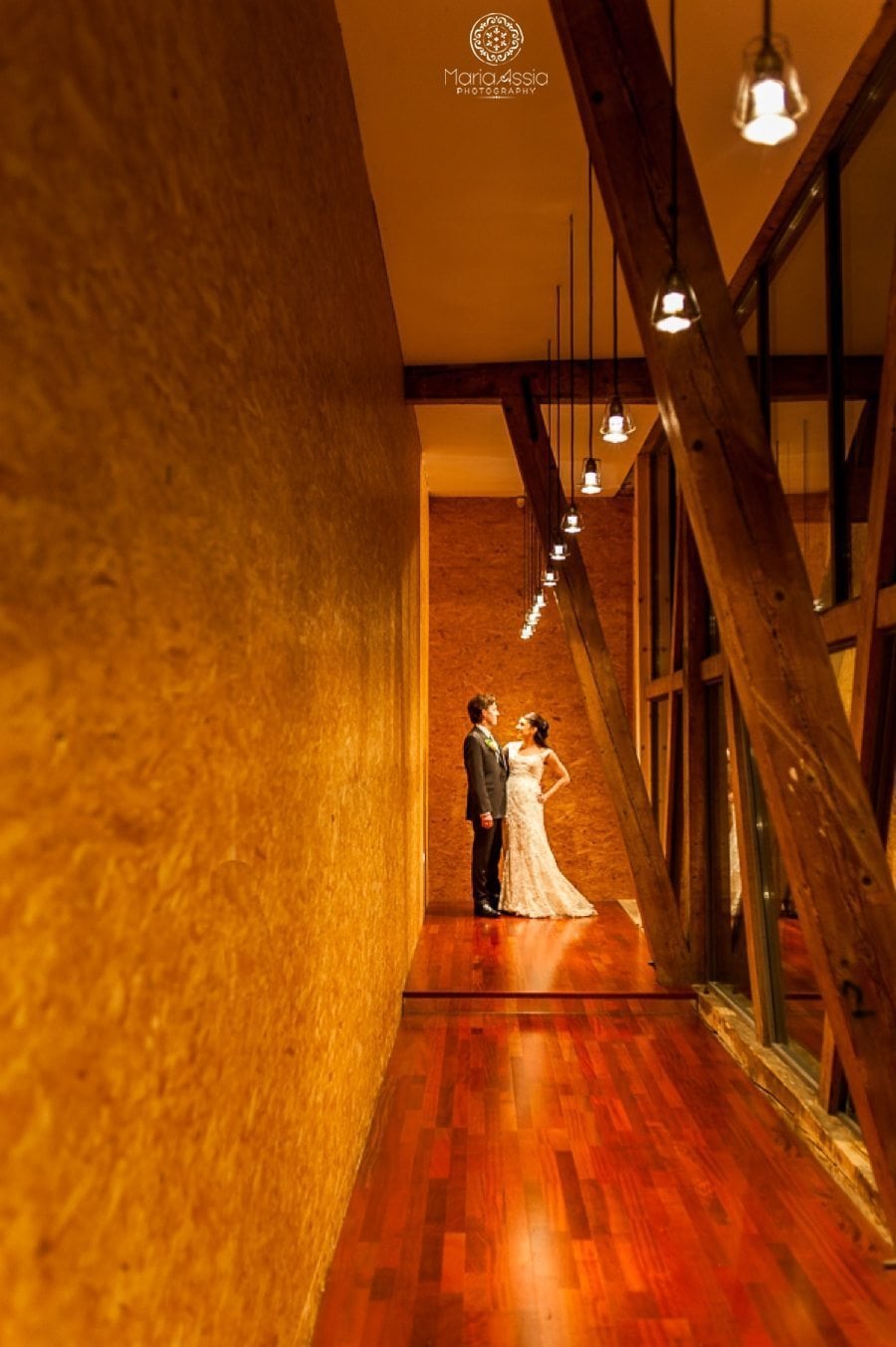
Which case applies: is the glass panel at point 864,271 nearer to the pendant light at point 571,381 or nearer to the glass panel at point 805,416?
the glass panel at point 805,416

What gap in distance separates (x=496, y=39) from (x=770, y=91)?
2.55 m

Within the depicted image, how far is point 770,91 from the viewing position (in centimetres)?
167

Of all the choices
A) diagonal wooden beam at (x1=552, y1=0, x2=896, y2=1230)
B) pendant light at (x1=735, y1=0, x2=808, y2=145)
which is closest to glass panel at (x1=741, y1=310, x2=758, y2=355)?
diagonal wooden beam at (x1=552, y1=0, x2=896, y2=1230)

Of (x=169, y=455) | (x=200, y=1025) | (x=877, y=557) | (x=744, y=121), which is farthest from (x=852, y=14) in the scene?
(x=200, y=1025)

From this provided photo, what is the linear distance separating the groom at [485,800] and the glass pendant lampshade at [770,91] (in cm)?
772

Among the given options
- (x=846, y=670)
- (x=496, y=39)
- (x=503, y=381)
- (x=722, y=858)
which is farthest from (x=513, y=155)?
(x=722, y=858)

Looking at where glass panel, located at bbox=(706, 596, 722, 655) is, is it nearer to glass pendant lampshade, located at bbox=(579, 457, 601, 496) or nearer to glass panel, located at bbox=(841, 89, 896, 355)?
glass pendant lampshade, located at bbox=(579, 457, 601, 496)

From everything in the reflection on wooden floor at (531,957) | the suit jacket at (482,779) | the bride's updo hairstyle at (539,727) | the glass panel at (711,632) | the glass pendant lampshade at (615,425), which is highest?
the glass pendant lampshade at (615,425)

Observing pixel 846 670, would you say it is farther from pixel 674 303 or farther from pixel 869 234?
pixel 674 303

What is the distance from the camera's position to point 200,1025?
1705 mm

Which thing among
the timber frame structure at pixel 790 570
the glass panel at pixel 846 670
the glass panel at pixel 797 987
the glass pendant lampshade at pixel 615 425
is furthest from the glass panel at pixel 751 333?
the glass panel at pixel 797 987

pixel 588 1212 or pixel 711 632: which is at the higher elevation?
pixel 711 632

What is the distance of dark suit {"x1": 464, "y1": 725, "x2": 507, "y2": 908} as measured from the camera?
930 centimetres

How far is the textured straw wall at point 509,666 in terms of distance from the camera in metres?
10.9
